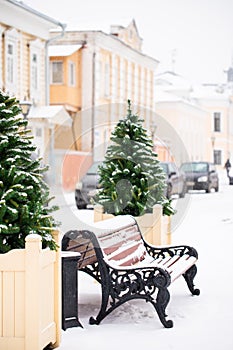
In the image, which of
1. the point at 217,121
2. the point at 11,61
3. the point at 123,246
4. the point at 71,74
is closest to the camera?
the point at 123,246

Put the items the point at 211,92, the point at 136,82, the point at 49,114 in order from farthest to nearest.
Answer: the point at 211,92, the point at 136,82, the point at 49,114

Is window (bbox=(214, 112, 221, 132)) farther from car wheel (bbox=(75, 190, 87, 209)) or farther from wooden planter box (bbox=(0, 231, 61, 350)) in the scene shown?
wooden planter box (bbox=(0, 231, 61, 350))

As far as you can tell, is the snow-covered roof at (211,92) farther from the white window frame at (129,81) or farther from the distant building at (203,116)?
the white window frame at (129,81)

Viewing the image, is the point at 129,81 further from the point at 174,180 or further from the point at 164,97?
the point at 174,180

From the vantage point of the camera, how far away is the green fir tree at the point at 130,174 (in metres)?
9.71

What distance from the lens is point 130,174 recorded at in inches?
388

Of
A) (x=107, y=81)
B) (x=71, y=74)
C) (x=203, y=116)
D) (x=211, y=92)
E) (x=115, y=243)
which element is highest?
(x=211, y=92)

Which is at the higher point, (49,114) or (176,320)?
(49,114)

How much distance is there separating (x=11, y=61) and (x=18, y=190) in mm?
22905

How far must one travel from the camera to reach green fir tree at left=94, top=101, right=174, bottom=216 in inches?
382

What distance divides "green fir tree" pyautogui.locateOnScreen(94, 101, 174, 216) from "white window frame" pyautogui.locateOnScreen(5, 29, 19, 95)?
17.9 metres

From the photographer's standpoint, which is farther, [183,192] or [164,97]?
[164,97]

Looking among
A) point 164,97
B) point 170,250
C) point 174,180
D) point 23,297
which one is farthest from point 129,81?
point 23,297

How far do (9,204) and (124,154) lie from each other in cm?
416
